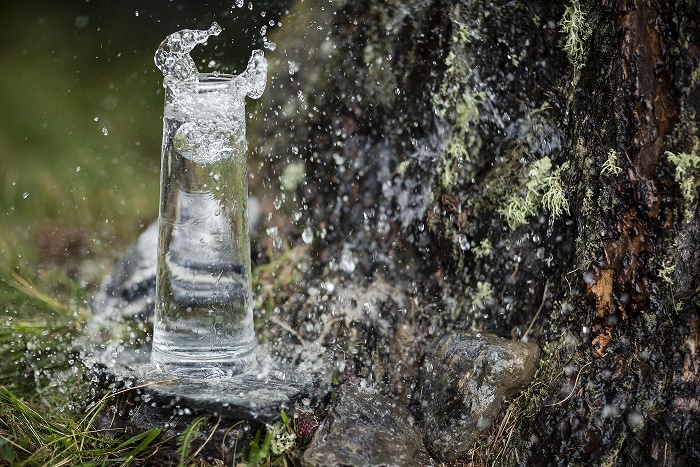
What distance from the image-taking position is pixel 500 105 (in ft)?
7.60

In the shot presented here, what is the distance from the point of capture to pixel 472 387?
201 cm

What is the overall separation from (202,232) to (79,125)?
172 cm

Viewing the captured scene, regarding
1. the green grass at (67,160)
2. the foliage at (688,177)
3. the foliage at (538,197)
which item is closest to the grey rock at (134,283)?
the green grass at (67,160)

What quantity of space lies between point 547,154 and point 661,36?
53 centimetres

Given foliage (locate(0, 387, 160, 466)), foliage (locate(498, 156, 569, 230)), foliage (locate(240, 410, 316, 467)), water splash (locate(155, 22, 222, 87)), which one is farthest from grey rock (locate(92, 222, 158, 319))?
foliage (locate(498, 156, 569, 230))

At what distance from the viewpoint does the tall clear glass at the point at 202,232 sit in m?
2.13

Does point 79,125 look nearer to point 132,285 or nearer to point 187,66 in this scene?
point 132,285

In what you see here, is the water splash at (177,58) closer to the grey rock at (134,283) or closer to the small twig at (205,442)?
the grey rock at (134,283)

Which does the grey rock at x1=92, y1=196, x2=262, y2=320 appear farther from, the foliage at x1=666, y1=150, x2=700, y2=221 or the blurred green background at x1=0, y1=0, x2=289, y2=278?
the foliage at x1=666, y1=150, x2=700, y2=221

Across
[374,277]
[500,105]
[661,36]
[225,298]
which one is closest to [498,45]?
[500,105]

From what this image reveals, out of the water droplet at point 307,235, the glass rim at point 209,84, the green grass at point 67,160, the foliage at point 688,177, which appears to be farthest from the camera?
the green grass at point 67,160

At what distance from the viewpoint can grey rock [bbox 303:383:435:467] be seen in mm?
1845

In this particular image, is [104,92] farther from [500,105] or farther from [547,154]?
[547,154]

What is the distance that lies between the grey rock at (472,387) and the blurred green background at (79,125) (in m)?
1.93
